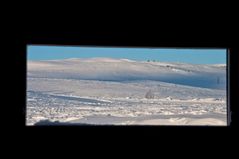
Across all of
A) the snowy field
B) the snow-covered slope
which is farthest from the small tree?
the snow-covered slope

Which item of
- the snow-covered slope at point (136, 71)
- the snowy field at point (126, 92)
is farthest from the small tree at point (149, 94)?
the snow-covered slope at point (136, 71)

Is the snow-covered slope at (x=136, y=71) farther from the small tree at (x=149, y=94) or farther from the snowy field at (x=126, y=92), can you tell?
the small tree at (x=149, y=94)

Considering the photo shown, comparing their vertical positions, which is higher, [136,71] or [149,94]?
[136,71]

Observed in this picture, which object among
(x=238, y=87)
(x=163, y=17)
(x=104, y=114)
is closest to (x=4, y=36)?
(x=104, y=114)

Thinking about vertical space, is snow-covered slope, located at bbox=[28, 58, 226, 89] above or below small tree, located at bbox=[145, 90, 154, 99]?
above

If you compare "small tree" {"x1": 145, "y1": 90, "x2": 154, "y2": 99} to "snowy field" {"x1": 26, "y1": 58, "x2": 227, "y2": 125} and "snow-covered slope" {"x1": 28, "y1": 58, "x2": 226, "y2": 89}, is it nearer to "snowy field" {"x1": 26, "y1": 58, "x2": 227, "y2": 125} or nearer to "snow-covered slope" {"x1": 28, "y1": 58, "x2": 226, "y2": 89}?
"snowy field" {"x1": 26, "y1": 58, "x2": 227, "y2": 125}
